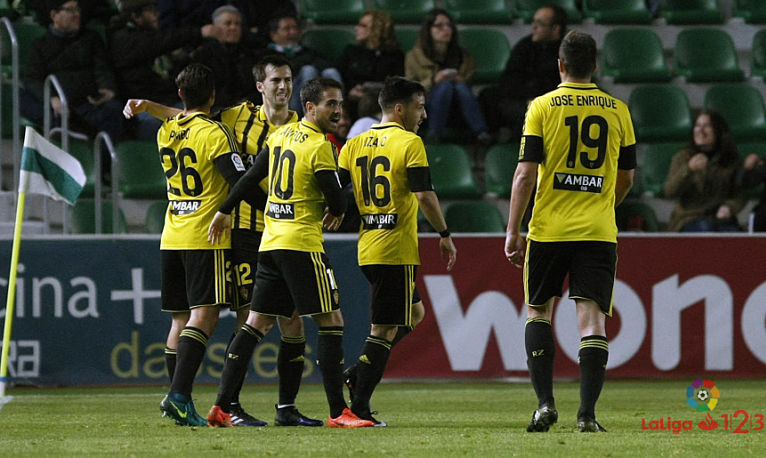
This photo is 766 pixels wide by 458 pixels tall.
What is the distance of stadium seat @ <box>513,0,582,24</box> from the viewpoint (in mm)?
14773

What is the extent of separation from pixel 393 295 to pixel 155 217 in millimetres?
5487

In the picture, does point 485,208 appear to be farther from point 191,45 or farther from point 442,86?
point 191,45

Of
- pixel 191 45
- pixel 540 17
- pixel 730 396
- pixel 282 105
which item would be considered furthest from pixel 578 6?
pixel 282 105

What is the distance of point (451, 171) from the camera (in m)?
13.0

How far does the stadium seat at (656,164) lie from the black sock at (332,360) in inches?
290

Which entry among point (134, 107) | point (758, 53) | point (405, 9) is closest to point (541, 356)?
point (134, 107)

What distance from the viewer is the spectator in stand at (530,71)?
1312 centimetres

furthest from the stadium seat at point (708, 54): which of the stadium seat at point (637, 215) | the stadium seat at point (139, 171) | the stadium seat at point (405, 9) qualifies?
the stadium seat at point (139, 171)

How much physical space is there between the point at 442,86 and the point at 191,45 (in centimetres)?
265

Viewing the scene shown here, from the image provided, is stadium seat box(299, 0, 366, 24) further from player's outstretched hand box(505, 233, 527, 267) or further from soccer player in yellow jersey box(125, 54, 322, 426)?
player's outstretched hand box(505, 233, 527, 267)

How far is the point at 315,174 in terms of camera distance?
6.52 m

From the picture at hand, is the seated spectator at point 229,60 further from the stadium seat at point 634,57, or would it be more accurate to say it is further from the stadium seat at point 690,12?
the stadium seat at point 690,12

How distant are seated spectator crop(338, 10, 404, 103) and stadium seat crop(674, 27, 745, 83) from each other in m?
3.66

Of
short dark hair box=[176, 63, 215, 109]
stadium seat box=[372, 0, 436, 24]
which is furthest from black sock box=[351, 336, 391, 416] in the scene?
stadium seat box=[372, 0, 436, 24]
